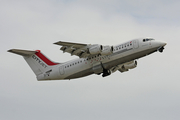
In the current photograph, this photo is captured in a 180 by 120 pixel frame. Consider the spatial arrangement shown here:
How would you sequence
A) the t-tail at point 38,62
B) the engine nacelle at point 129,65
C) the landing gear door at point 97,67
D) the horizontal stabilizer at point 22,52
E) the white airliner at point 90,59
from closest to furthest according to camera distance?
the white airliner at point 90,59
the landing gear door at point 97,67
the horizontal stabilizer at point 22,52
the t-tail at point 38,62
the engine nacelle at point 129,65

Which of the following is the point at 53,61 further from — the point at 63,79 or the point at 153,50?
the point at 153,50

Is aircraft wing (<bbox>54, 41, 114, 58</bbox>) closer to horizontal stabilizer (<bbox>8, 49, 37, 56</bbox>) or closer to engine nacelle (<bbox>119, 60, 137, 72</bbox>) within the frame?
engine nacelle (<bbox>119, 60, 137, 72</bbox>)

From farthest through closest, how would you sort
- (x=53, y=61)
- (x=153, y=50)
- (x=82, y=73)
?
1. (x=53, y=61)
2. (x=82, y=73)
3. (x=153, y=50)

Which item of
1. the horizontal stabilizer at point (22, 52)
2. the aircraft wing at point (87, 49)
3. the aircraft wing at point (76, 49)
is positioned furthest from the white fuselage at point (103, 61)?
the horizontal stabilizer at point (22, 52)

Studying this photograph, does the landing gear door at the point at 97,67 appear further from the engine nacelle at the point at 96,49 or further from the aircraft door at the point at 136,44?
the aircraft door at the point at 136,44

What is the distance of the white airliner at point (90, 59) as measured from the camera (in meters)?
25.9

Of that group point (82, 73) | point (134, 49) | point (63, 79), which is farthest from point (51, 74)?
point (134, 49)

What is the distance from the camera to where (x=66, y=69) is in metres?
28.3

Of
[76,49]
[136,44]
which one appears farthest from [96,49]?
[136,44]

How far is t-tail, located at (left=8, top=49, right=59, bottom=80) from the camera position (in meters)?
29.4

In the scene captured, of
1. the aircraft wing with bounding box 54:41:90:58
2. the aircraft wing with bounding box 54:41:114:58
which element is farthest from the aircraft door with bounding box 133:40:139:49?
the aircraft wing with bounding box 54:41:90:58

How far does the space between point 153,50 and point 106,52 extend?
3622 millimetres

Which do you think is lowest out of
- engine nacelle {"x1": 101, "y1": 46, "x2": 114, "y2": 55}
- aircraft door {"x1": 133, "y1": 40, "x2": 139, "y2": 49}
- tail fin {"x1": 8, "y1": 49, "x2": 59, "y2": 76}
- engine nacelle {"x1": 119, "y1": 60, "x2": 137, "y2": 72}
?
engine nacelle {"x1": 119, "y1": 60, "x2": 137, "y2": 72}

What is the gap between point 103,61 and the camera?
26969mm
